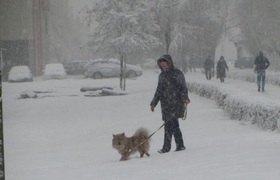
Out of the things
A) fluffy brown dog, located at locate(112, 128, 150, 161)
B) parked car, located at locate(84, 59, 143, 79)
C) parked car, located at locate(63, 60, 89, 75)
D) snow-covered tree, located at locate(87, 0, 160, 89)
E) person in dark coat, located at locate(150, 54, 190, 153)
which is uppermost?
snow-covered tree, located at locate(87, 0, 160, 89)

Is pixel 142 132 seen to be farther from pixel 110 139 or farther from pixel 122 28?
pixel 122 28

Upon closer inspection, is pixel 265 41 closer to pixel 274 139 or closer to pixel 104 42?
pixel 104 42

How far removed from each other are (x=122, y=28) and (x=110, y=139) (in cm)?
1426

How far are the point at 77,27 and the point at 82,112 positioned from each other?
3465 inches

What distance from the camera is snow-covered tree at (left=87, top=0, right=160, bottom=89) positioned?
2750 cm

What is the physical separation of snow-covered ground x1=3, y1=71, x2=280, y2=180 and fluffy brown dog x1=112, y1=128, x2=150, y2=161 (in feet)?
0.82

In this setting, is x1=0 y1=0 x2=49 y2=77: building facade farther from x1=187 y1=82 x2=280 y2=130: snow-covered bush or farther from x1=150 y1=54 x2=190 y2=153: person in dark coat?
x1=150 y1=54 x2=190 y2=153: person in dark coat

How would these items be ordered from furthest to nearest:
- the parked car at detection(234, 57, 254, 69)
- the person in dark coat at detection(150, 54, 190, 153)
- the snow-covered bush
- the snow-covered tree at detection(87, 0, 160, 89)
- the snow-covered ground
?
the parked car at detection(234, 57, 254, 69) → the snow-covered tree at detection(87, 0, 160, 89) → the snow-covered bush → the person in dark coat at detection(150, 54, 190, 153) → the snow-covered ground

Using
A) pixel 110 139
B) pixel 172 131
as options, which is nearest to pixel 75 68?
pixel 110 139

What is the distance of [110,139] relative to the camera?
1447 centimetres

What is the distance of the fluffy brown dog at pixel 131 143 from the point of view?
9.37 metres

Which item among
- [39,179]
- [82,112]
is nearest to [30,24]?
[82,112]

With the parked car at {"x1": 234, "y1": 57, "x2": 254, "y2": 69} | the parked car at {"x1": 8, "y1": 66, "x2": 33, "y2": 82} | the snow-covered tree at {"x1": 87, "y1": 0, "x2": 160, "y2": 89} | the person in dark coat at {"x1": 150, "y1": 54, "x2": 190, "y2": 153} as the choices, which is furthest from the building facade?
the person in dark coat at {"x1": 150, "y1": 54, "x2": 190, "y2": 153}

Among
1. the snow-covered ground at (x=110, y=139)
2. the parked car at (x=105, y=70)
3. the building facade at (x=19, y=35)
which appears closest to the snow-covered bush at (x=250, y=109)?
the snow-covered ground at (x=110, y=139)
